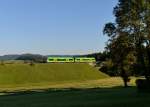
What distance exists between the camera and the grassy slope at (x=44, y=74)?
124 meters

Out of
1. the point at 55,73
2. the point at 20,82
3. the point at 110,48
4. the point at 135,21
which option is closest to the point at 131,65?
the point at 110,48

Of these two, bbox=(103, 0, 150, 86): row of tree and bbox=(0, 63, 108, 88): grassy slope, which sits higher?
bbox=(103, 0, 150, 86): row of tree

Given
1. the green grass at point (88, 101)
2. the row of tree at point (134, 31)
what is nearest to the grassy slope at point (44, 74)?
the row of tree at point (134, 31)

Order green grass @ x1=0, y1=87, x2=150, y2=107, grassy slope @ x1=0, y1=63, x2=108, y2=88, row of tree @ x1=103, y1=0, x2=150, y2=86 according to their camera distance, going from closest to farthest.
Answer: green grass @ x1=0, y1=87, x2=150, y2=107 < row of tree @ x1=103, y1=0, x2=150, y2=86 < grassy slope @ x1=0, y1=63, x2=108, y2=88

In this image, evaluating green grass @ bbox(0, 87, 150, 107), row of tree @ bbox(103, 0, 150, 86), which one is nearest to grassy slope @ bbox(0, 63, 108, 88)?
row of tree @ bbox(103, 0, 150, 86)

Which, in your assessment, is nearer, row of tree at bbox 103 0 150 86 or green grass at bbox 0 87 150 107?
green grass at bbox 0 87 150 107

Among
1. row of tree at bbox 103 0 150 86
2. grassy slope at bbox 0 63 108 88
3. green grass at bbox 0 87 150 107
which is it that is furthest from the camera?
grassy slope at bbox 0 63 108 88

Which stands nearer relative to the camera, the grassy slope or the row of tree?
the row of tree

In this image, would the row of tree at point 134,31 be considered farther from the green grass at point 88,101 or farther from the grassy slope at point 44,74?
the grassy slope at point 44,74

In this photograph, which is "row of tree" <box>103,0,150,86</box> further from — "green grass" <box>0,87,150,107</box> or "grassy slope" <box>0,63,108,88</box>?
"grassy slope" <box>0,63,108,88</box>

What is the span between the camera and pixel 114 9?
65.1m

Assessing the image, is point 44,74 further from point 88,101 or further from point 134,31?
point 88,101

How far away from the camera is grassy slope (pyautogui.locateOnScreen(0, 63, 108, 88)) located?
406 feet

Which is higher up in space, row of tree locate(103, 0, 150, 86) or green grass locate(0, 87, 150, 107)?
row of tree locate(103, 0, 150, 86)
